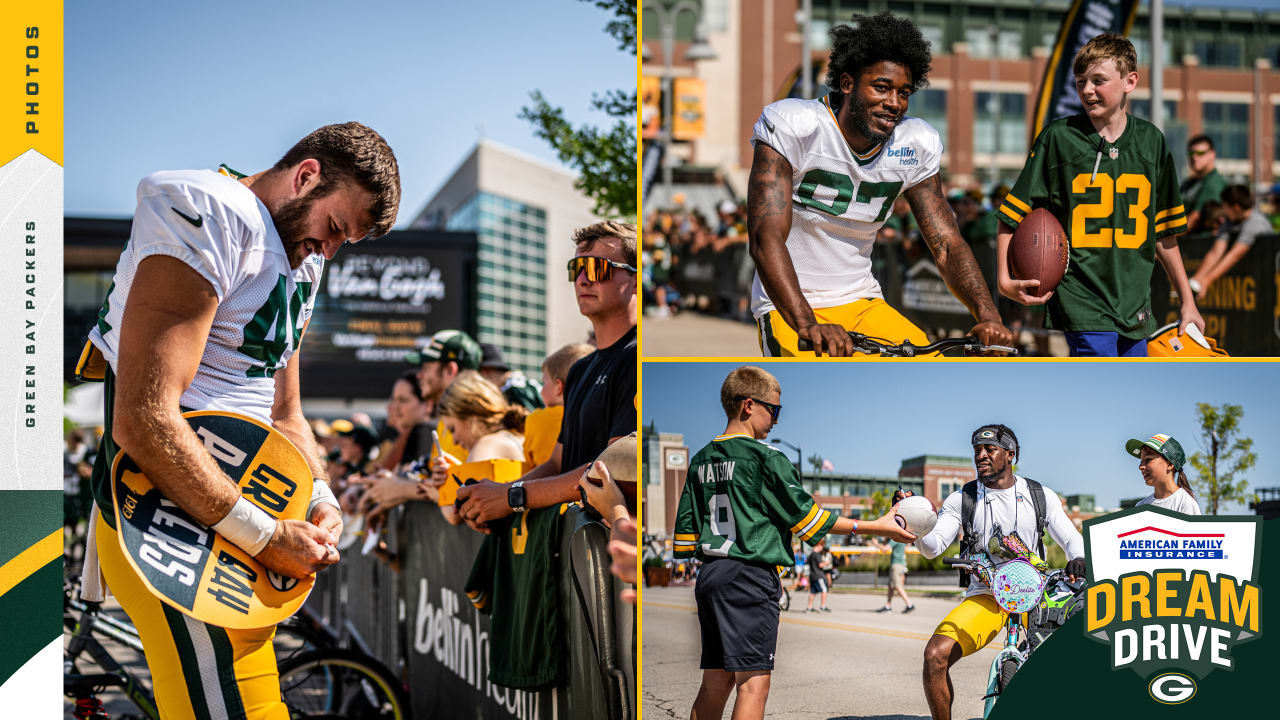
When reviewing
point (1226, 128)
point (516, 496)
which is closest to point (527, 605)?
point (516, 496)

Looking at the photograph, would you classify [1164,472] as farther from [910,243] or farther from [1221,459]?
[910,243]

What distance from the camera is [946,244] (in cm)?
382

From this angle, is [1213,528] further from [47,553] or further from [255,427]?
[47,553]

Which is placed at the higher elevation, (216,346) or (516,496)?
(216,346)

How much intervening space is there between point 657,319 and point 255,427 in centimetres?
1864

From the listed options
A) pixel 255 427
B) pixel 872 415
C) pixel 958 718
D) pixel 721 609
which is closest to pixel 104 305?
pixel 255 427

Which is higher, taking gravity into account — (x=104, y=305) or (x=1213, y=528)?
(x=104, y=305)

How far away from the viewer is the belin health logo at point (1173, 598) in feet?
9.59

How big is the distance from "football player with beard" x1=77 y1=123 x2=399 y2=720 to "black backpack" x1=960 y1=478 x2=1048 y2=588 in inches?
60.7

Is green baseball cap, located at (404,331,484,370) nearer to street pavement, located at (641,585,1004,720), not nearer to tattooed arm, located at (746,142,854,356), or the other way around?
tattooed arm, located at (746,142,854,356)

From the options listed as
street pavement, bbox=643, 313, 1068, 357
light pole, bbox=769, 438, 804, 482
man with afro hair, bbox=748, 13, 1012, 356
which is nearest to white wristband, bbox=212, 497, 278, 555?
light pole, bbox=769, 438, 804, 482

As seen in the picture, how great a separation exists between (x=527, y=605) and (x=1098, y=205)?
2.29 m

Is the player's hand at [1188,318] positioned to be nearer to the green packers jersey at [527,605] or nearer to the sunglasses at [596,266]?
the sunglasses at [596,266]

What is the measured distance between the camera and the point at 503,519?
421 centimetres
